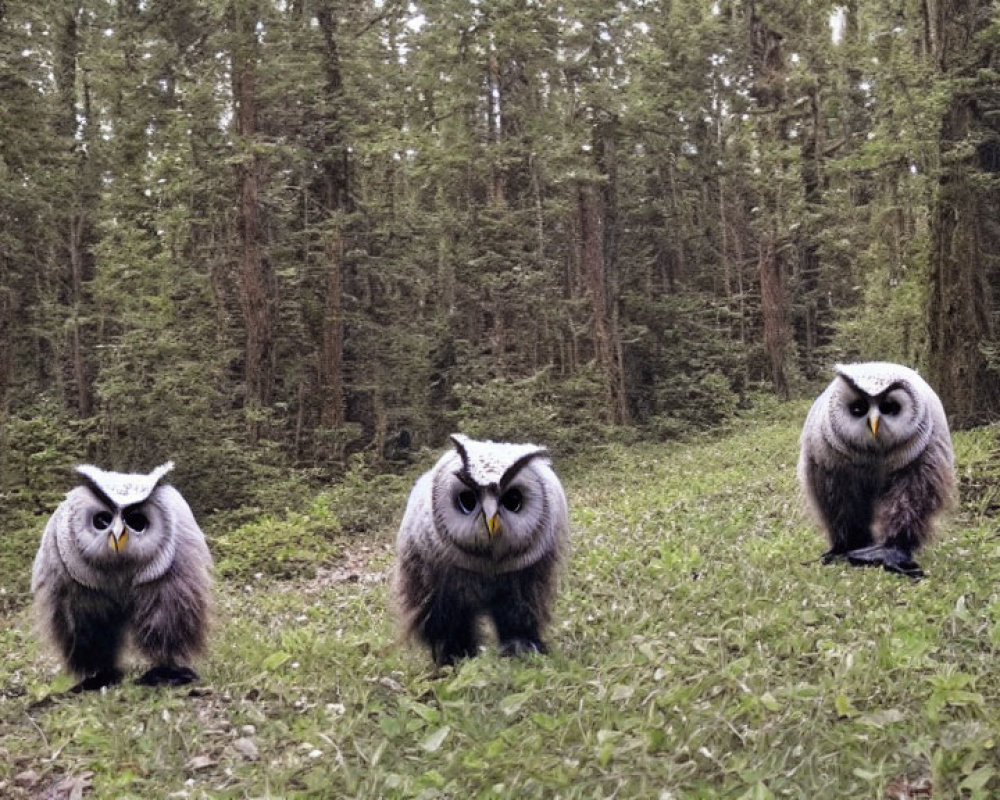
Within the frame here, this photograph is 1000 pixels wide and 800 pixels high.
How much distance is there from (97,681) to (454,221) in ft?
59.8

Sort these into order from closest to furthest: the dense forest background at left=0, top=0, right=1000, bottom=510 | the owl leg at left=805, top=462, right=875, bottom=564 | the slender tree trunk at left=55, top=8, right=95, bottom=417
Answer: the owl leg at left=805, top=462, right=875, bottom=564 → the dense forest background at left=0, top=0, right=1000, bottom=510 → the slender tree trunk at left=55, top=8, right=95, bottom=417

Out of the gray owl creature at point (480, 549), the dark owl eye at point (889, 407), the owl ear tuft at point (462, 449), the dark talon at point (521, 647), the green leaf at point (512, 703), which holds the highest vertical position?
the owl ear tuft at point (462, 449)

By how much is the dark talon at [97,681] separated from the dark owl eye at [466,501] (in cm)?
241

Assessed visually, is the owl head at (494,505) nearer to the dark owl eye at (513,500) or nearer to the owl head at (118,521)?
the dark owl eye at (513,500)

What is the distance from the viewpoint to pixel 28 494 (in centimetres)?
1184

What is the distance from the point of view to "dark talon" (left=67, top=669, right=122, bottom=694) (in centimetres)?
534

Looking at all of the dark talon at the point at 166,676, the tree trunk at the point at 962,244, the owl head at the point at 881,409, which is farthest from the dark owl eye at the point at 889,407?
the tree trunk at the point at 962,244

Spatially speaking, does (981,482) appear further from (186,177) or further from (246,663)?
(186,177)

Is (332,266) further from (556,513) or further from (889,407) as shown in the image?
(556,513)

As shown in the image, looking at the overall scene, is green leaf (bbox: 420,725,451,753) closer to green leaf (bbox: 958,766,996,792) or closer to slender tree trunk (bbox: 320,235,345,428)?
Result: green leaf (bbox: 958,766,996,792)

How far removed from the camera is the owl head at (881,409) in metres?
6.03

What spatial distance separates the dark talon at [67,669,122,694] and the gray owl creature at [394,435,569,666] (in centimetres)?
177

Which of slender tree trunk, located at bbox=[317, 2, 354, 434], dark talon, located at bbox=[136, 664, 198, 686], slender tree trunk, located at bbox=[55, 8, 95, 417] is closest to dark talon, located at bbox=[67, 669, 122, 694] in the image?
dark talon, located at bbox=[136, 664, 198, 686]

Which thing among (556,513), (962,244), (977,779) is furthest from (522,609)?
(962,244)
